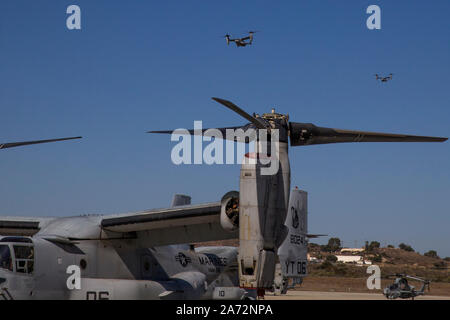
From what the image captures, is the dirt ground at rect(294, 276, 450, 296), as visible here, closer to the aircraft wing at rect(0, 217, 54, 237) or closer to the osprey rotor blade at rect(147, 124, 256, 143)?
the aircraft wing at rect(0, 217, 54, 237)

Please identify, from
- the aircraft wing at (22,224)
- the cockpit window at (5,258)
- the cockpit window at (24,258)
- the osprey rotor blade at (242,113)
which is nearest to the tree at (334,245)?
the aircraft wing at (22,224)

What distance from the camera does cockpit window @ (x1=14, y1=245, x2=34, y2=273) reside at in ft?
57.6

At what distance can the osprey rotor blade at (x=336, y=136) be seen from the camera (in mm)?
16703

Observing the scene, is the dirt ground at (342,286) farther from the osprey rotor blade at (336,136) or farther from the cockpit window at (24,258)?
the cockpit window at (24,258)

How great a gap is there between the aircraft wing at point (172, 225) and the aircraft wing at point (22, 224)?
2.99m

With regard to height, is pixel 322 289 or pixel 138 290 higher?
pixel 138 290

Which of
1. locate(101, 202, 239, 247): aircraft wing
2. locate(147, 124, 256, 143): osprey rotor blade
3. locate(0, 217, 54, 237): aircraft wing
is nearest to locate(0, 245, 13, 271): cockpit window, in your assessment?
locate(101, 202, 239, 247): aircraft wing

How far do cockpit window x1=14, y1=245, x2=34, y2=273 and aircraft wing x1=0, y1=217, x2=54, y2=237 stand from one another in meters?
4.17

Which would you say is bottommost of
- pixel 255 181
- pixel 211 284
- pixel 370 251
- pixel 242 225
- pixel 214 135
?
pixel 370 251

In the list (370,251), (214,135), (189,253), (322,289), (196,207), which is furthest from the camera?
(370,251)

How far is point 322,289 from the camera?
54.2m
